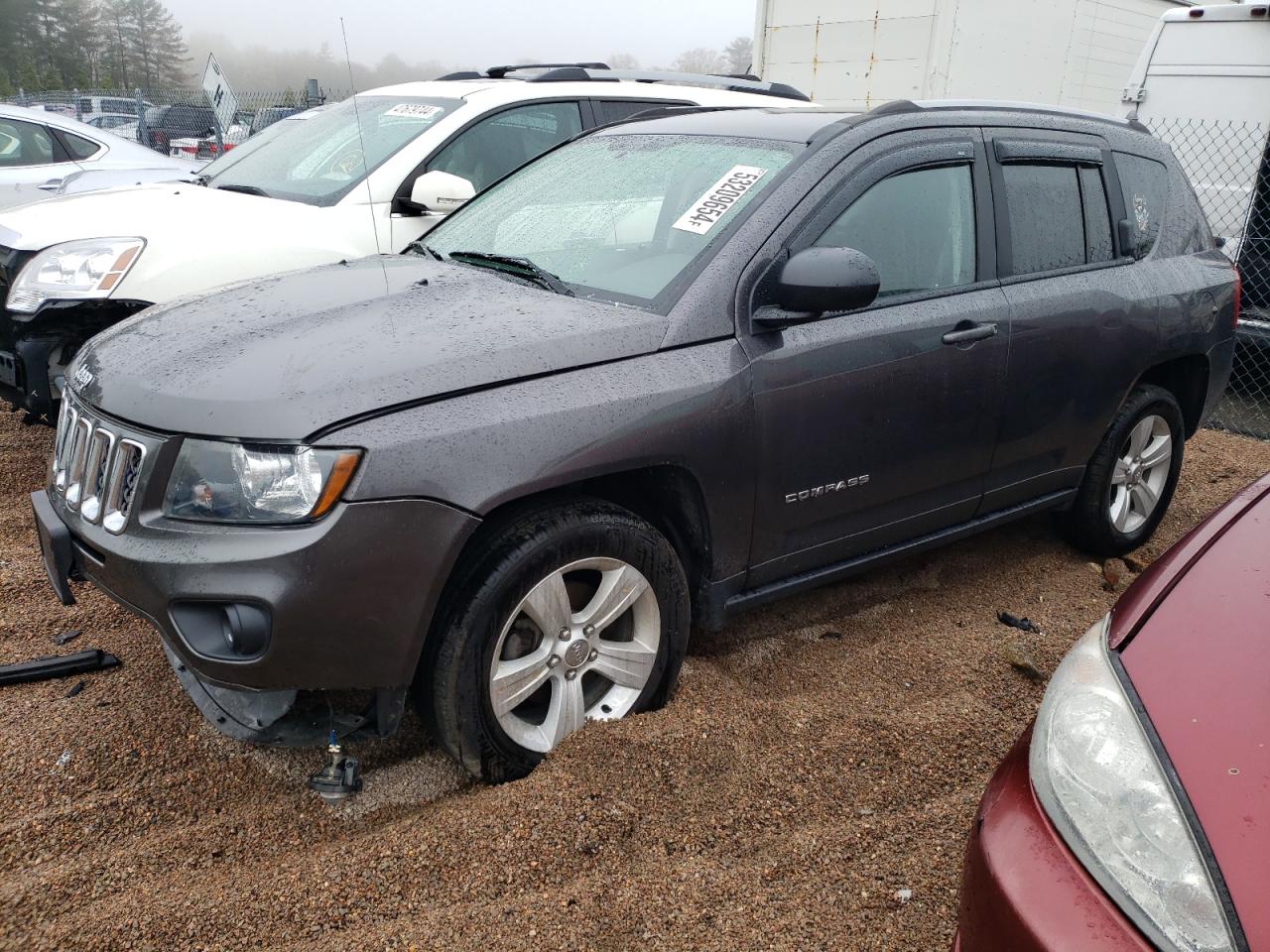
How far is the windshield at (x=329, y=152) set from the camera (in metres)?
5.15

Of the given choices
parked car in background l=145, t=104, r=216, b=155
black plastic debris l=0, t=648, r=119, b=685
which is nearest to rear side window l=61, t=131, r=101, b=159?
parked car in background l=145, t=104, r=216, b=155

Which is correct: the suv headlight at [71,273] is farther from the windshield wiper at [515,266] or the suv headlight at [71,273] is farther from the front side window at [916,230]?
the front side window at [916,230]

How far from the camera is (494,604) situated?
243 cm

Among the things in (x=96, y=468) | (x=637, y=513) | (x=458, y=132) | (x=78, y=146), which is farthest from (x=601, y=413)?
(x=78, y=146)

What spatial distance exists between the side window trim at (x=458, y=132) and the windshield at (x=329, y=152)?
0.16 m

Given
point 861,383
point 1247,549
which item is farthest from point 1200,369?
point 1247,549

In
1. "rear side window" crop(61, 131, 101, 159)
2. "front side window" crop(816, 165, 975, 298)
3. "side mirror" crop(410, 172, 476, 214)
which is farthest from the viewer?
"rear side window" crop(61, 131, 101, 159)

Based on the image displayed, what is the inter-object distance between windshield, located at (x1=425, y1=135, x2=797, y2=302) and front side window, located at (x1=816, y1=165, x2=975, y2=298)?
1.01ft

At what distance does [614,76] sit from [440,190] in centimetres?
260

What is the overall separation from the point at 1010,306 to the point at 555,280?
158cm

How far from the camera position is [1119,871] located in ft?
4.76

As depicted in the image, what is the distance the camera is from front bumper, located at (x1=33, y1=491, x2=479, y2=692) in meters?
2.18

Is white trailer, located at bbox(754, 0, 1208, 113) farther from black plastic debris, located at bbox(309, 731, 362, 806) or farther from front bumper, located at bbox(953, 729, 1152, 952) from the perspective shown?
front bumper, located at bbox(953, 729, 1152, 952)

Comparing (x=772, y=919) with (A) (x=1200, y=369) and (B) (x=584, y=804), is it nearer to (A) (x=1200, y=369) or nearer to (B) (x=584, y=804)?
(B) (x=584, y=804)
